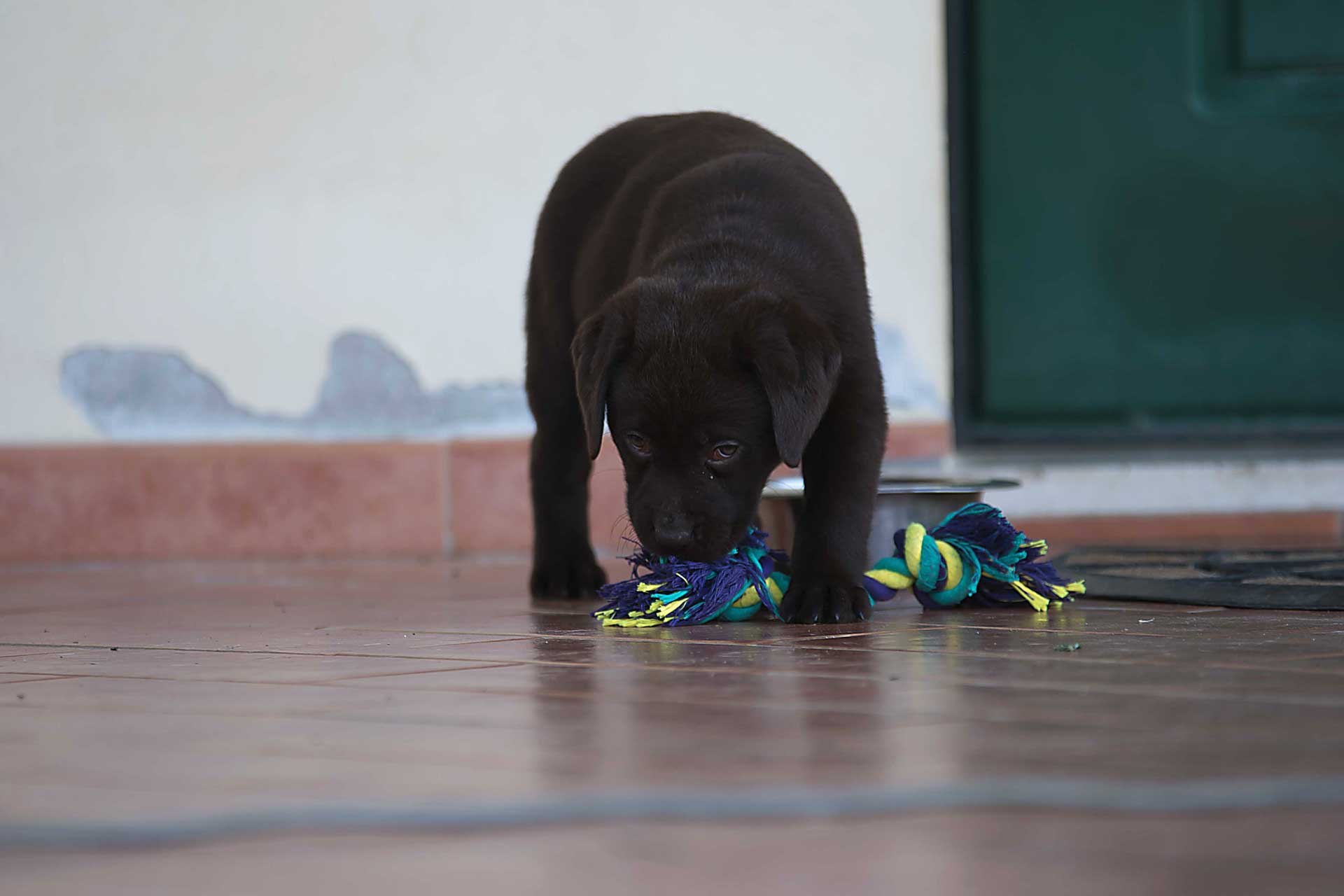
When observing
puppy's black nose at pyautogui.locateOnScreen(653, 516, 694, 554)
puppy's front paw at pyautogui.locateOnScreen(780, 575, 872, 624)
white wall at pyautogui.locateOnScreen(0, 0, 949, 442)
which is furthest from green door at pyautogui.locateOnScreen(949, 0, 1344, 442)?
puppy's black nose at pyautogui.locateOnScreen(653, 516, 694, 554)

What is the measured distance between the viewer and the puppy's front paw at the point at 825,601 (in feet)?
7.43

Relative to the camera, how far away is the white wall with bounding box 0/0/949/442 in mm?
4344

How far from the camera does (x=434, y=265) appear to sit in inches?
173

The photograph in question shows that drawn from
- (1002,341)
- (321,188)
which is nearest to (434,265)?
(321,188)

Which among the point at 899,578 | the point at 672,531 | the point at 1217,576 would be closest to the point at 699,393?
the point at 672,531

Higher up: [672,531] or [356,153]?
[356,153]

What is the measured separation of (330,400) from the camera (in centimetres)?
436

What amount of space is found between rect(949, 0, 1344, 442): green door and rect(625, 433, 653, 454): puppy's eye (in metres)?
2.40

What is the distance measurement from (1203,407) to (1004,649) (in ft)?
9.98

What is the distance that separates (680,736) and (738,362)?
1.06m

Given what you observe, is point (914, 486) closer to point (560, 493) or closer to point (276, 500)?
point (560, 493)

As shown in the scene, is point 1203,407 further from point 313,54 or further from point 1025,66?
point 313,54

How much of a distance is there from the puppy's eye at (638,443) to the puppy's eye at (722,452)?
0.31 ft

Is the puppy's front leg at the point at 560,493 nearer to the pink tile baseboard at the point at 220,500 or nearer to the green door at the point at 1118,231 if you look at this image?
the pink tile baseboard at the point at 220,500
